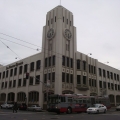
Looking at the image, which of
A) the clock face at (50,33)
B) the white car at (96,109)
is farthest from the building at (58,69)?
the white car at (96,109)

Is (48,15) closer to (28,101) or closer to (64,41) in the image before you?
(64,41)

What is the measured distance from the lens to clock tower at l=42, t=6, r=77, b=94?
35.1 meters

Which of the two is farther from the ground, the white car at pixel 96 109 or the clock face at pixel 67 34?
the clock face at pixel 67 34

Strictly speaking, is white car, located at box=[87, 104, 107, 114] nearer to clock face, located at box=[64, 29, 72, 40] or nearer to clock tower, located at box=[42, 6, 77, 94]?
clock tower, located at box=[42, 6, 77, 94]

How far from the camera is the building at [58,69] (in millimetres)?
35906

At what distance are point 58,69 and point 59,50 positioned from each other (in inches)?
174

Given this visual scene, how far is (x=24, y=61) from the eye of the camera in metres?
46.4

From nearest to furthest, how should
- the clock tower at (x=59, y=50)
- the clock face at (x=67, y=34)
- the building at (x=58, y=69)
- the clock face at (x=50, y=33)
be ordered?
the clock tower at (x=59, y=50), the building at (x=58, y=69), the clock face at (x=67, y=34), the clock face at (x=50, y=33)

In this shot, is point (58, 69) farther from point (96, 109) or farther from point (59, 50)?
point (96, 109)

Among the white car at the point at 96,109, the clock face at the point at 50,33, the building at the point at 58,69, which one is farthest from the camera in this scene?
the clock face at the point at 50,33

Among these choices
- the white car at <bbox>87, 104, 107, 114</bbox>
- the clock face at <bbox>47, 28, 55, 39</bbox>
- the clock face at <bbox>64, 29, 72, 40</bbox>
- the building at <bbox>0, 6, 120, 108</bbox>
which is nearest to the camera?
the white car at <bbox>87, 104, 107, 114</bbox>

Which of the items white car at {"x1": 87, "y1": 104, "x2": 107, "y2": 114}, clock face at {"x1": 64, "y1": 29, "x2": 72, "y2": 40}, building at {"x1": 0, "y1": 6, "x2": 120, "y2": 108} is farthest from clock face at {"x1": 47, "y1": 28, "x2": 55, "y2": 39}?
white car at {"x1": 87, "y1": 104, "x2": 107, "y2": 114}

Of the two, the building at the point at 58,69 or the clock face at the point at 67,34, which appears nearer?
the building at the point at 58,69

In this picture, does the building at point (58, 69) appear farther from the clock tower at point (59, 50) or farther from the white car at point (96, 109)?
the white car at point (96, 109)
